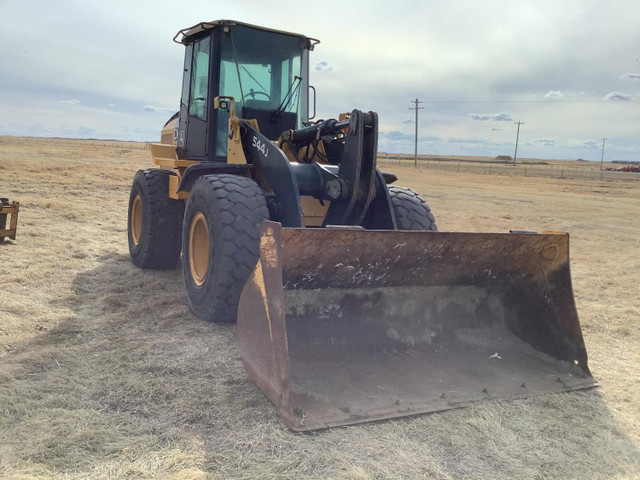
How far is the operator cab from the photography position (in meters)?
5.70

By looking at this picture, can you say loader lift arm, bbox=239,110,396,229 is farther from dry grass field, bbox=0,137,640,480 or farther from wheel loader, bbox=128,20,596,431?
dry grass field, bbox=0,137,640,480

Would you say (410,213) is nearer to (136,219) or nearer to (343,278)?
(343,278)

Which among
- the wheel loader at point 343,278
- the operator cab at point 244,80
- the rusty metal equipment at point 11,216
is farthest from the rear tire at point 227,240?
the rusty metal equipment at point 11,216

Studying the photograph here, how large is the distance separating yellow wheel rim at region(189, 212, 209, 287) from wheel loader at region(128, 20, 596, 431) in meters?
0.01

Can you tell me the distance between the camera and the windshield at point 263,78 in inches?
225

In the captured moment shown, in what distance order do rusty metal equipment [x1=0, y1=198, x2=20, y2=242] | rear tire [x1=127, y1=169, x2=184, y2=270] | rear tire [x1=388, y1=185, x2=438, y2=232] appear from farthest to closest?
rusty metal equipment [x1=0, y1=198, x2=20, y2=242] → rear tire [x1=127, y1=169, x2=184, y2=270] → rear tire [x1=388, y1=185, x2=438, y2=232]

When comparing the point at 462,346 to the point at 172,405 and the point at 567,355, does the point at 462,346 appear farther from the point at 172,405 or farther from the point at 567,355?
the point at 172,405

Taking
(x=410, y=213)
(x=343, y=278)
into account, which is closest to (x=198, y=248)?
(x=343, y=278)

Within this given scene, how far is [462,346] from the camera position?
397 centimetres

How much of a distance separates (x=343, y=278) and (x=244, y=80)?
9.21 feet

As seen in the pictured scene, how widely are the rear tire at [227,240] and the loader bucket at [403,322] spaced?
0.73 meters

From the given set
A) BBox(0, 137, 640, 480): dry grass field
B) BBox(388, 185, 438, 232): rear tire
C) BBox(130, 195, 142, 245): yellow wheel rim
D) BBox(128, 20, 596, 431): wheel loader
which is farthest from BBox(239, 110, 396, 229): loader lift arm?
BBox(130, 195, 142, 245): yellow wheel rim

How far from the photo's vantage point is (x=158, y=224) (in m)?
6.68

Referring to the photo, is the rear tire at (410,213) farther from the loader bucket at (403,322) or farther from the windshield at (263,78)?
the windshield at (263,78)
